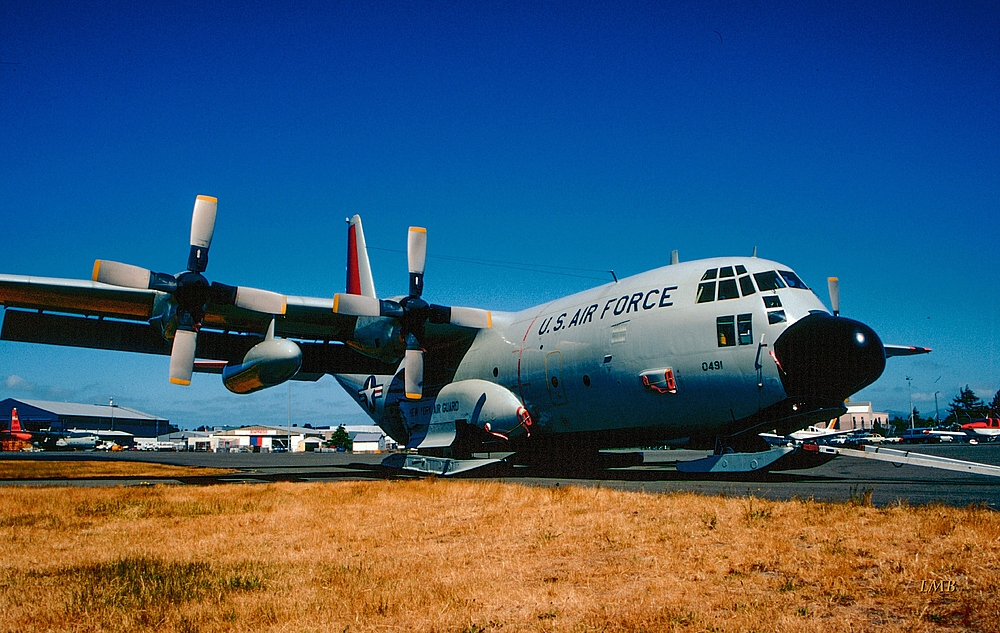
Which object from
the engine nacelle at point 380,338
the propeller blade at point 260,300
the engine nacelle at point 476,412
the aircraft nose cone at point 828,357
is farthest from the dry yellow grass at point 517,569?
the engine nacelle at point 380,338

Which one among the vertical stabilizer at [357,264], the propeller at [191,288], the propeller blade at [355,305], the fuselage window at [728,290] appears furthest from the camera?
the vertical stabilizer at [357,264]

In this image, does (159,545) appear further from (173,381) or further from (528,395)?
(528,395)

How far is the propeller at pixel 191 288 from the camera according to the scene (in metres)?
16.7

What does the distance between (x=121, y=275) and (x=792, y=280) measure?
14862mm

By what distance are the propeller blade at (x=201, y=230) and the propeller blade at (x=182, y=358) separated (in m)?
1.67

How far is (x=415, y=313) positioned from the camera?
20094 millimetres

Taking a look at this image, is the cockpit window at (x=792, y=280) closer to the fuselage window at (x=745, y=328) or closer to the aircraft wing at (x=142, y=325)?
the fuselage window at (x=745, y=328)

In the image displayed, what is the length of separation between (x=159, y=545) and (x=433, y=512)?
3772 mm

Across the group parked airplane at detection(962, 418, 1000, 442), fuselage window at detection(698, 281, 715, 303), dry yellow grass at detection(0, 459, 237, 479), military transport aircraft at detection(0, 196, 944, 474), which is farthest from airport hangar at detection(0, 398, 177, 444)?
parked airplane at detection(962, 418, 1000, 442)

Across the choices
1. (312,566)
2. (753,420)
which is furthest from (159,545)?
(753,420)

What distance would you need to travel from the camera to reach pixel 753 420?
1469 cm

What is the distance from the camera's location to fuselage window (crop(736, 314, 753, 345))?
14336 millimetres

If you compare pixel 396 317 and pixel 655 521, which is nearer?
pixel 655 521

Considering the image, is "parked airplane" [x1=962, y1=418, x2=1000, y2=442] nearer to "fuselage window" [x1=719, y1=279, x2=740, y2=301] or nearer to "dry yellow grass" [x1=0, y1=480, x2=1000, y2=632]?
"fuselage window" [x1=719, y1=279, x2=740, y2=301]
